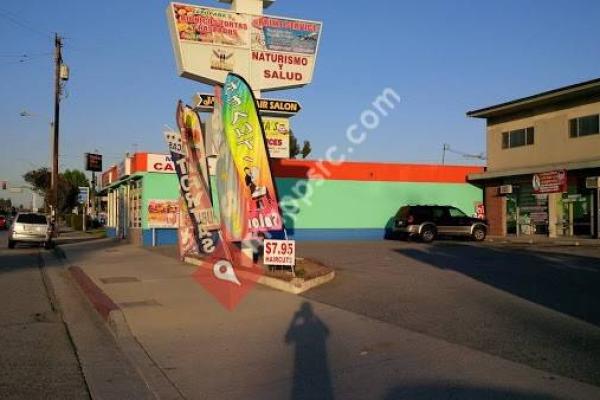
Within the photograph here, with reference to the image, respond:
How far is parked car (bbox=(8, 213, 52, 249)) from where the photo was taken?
98.1 ft

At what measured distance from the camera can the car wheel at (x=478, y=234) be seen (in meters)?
29.3

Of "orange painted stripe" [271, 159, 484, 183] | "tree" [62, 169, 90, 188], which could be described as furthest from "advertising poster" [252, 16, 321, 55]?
"tree" [62, 169, 90, 188]

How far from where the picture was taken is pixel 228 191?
1567cm

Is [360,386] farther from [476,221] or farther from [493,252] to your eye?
[476,221]

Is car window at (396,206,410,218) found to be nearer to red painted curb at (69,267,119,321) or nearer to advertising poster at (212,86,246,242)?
advertising poster at (212,86,246,242)

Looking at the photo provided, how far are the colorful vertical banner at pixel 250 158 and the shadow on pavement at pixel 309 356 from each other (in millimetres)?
4117

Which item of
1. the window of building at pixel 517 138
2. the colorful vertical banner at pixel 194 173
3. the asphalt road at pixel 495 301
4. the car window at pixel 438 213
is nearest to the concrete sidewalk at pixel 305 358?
the asphalt road at pixel 495 301

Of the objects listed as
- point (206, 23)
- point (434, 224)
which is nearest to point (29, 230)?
point (206, 23)

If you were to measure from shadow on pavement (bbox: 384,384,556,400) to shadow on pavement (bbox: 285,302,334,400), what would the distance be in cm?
64

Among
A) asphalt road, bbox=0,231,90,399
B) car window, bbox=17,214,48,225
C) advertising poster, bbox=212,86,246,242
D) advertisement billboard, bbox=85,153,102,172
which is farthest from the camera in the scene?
advertisement billboard, bbox=85,153,102,172

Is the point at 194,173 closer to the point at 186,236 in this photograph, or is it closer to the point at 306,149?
the point at 186,236

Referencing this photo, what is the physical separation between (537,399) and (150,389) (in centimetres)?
351

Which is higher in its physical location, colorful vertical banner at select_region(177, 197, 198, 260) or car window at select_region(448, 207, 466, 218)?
car window at select_region(448, 207, 466, 218)

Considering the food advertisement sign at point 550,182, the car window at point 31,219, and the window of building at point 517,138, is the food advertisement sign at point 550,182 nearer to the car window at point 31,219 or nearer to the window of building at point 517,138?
the window of building at point 517,138
